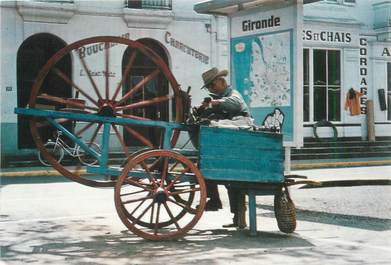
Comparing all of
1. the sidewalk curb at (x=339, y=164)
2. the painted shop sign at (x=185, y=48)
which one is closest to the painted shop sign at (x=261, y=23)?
the sidewalk curb at (x=339, y=164)

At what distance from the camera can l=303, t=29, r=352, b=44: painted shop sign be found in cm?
2364

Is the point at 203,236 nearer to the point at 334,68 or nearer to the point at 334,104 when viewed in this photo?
the point at 334,104

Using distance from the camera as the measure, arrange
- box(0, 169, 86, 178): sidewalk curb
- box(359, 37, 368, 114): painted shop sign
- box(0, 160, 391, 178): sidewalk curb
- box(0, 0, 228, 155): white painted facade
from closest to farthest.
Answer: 1. box(0, 169, 86, 178): sidewalk curb
2. box(0, 160, 391, 178): sidewalk curb
3. box(0, 0, 228, 155): white painted facade
4. box(359, 37, 368, 114): painted shop sign

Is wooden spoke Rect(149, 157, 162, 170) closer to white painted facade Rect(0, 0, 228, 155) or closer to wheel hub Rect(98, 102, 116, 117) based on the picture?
wheel hub Rect(98, 102, 116, 117)

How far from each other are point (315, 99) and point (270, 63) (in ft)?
45.3

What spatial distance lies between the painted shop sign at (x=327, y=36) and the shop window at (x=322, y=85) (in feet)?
1.40

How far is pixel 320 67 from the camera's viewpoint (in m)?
24.2

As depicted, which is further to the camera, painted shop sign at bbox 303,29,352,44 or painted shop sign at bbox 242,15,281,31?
painted shop sign at bbox 303,29,352,44

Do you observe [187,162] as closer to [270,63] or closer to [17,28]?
[270,63]

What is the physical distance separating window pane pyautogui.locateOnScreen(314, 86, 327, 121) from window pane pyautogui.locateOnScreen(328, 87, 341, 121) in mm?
269

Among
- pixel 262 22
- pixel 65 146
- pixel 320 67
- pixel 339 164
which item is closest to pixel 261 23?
pixel 262 22

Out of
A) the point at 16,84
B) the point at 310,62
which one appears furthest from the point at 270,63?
the point at 310,62

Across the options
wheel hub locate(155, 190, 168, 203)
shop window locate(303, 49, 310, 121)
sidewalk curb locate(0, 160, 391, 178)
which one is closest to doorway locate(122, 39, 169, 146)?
sidewalk curb locate(0, 160, 391, 178)

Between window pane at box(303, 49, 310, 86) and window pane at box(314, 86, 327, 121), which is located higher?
window pane at box(303, 49, 310, 86)
